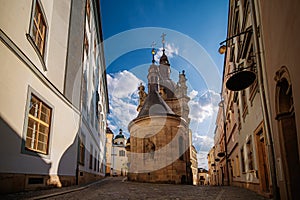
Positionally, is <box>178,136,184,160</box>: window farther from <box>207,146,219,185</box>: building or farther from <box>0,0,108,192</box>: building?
<box>207,146,219,185</box>: building

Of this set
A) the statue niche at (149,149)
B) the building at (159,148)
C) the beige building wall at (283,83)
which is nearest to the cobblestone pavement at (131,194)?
the beige building wall at (283,83)

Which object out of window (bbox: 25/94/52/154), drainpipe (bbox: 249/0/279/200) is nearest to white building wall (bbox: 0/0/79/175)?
window (bbox: 25/94/52/154)

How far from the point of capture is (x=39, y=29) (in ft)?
31.7

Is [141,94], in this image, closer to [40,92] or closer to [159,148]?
[159,148]

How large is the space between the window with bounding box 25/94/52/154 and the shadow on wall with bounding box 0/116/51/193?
1.38ft

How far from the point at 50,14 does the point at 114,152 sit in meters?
63.8

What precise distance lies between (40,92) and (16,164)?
275 cm

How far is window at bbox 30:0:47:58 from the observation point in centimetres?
903

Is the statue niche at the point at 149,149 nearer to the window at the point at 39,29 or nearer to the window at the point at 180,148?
the window at the point at 180,148

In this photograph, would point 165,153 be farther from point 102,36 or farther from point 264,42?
point 264,42

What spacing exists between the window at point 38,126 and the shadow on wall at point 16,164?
419mm

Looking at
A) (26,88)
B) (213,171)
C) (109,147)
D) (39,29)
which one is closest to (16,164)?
(26,88)

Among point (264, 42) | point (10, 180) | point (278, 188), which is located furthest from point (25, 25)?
point (278, 188)

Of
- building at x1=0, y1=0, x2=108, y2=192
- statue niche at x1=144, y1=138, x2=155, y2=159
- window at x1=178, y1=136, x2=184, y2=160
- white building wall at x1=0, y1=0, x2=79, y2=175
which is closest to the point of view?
white building wall at x1=0, y1=0, x2=79, y2=175
